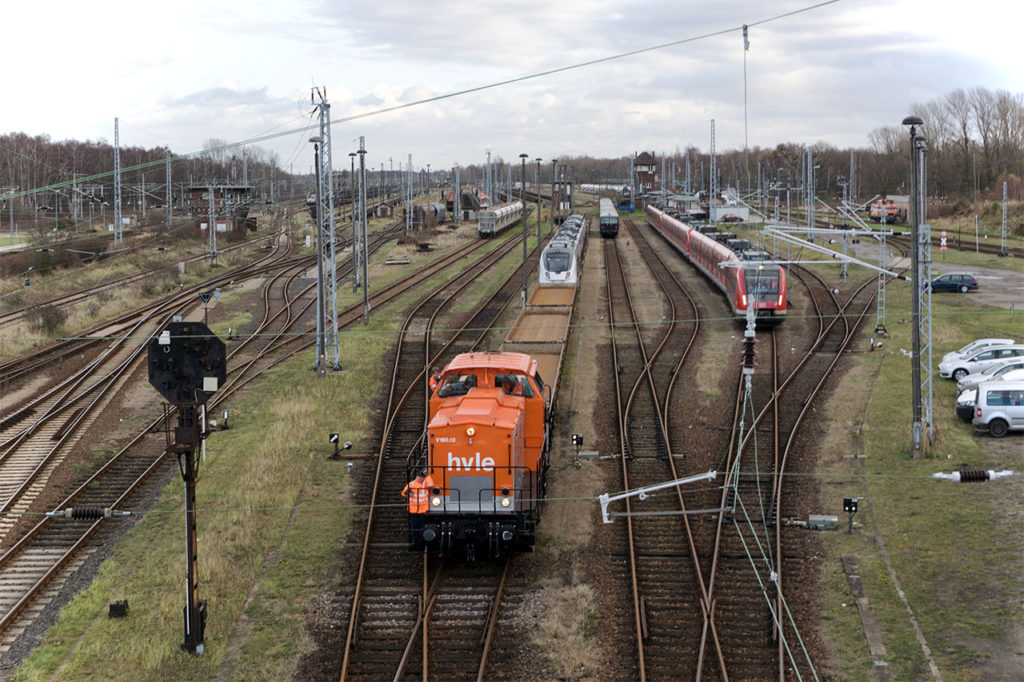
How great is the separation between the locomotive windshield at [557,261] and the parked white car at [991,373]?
21.5m

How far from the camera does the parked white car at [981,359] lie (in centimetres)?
3195

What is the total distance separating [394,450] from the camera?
24.6m

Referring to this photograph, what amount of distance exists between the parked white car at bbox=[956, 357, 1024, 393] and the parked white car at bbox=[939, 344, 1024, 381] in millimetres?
1286

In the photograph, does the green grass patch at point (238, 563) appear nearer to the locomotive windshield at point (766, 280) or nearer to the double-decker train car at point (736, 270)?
the double-decker train car at point (736, 270)

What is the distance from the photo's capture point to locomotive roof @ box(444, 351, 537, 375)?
18734 millimetres

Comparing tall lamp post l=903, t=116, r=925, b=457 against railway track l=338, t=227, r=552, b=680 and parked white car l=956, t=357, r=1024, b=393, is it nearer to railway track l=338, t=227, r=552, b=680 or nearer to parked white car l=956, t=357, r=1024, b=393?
parked white car l=956, t=357, r=1024, b=393

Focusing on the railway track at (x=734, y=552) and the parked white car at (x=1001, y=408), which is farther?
the parked white car at (x=1001, y=408)

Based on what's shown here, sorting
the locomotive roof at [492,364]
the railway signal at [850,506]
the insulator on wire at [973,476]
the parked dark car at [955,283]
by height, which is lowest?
the railway signal at [850,506]

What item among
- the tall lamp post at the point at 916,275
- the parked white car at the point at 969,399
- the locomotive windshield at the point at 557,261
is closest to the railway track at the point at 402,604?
the tall lamp post at the point at 916,275

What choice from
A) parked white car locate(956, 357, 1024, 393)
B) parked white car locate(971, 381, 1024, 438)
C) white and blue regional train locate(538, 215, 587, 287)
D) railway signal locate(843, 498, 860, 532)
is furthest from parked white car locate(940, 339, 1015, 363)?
white and blue regional train locate(538, 215, 587, 287)

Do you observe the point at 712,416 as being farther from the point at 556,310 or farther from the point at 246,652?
the point at 246,652

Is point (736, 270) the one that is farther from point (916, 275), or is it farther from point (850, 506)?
point (850, 506)

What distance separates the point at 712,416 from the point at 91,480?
16.2 metres

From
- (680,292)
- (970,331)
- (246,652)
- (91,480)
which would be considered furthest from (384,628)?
(680,292)
